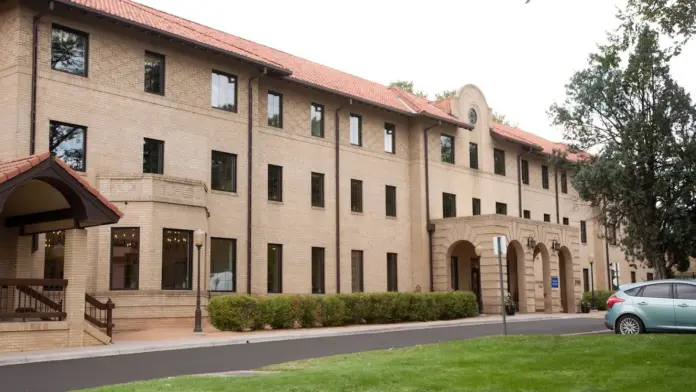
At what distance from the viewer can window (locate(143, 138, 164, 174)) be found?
25953mm

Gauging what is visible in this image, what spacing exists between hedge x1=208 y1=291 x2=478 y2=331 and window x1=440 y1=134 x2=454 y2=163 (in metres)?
8.68

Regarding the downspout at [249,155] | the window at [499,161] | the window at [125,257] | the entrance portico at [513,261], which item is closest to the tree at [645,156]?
the entrance portico at [513,261]

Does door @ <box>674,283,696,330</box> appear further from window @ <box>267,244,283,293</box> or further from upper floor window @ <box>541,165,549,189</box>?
upper floor window @ <box>541,165,549,189</box>

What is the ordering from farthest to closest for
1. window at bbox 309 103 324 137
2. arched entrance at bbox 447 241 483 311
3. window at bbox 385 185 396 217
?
arched entrance at bbox 447 241 483 311 < window at bbox 385 185 396 217 < window at bbox 309 103 324 137

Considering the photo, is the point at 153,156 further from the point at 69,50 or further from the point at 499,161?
the point at 499,161

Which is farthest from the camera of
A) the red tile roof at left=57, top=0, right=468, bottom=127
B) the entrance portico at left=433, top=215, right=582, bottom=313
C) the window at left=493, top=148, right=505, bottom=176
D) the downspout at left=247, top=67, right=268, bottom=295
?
the window at left=493, top=148, right=505, bottom=176

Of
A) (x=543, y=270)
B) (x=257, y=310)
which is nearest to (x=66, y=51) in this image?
(x=257, y=310)

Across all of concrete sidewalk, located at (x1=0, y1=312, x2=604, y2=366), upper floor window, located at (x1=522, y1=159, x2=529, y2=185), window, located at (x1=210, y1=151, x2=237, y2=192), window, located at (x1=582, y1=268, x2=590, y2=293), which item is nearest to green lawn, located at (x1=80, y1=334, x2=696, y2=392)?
concrete sidewalk, located at (x1=0, y1=312, x2=604, y2=366)

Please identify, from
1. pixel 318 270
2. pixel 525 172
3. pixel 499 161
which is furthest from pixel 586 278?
pixel 318 270

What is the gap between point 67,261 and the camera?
19.0 metres

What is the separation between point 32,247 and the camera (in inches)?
857

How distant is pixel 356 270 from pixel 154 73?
1304cm

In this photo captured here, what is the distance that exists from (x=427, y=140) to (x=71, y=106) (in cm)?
1930

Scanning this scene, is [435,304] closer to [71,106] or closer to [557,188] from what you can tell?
[71,106]
